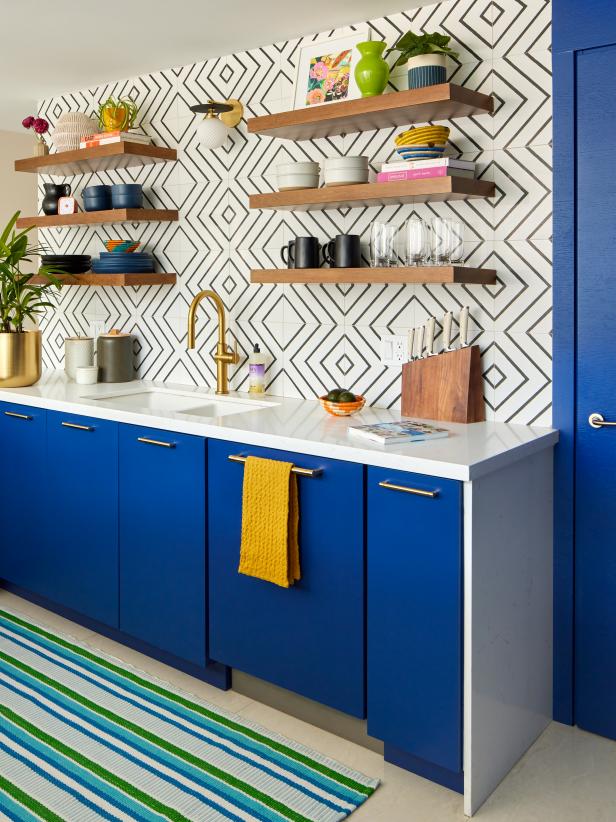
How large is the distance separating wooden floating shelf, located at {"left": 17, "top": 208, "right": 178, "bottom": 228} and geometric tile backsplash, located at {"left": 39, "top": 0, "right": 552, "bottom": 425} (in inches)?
3.5

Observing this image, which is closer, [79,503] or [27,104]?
[79,503]

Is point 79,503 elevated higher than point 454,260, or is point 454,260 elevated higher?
point 454,260

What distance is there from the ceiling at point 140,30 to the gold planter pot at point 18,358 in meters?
1.18

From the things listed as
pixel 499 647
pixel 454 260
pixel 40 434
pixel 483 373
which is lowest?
pixel 499 647

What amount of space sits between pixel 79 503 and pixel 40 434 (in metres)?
0.35

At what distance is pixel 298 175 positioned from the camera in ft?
9.60

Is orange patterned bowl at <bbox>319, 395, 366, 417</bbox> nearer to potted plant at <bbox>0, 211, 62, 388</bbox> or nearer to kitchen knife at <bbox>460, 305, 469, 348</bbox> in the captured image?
kitchen knife at <bbox>460, 305, 469, 348</bbox>

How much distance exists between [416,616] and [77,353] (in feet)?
7.52

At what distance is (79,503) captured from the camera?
318 cm

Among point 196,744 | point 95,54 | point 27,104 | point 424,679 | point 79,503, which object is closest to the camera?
point 424,679

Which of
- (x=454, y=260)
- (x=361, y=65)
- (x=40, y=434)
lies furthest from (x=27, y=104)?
(x=454, y=260)

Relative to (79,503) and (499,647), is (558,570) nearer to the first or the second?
(499,647)

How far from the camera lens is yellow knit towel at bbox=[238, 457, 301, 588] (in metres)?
2.44

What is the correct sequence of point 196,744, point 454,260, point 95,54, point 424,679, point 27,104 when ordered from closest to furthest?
point 424,679
point 196,744
point 454,260
point 95,54
point 27,104
